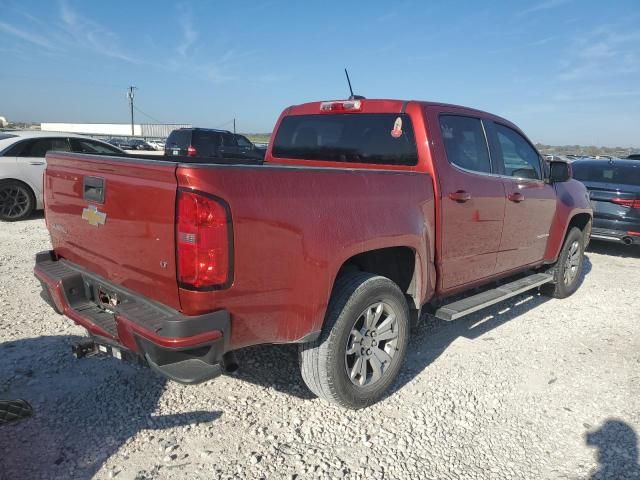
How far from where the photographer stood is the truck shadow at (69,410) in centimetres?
246

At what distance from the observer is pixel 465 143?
3.81m

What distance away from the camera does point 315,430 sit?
284 centimetres

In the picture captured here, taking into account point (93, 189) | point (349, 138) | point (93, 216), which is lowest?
point (93, 216)

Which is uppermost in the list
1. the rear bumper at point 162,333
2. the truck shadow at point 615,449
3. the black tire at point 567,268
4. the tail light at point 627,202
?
the tail light at point 627,202

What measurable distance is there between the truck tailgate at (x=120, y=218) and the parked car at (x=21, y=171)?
589 centimetres

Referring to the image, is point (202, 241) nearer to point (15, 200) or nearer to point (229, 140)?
point (15, 200)

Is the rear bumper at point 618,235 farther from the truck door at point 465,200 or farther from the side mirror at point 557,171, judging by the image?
the truck door at point 465,200

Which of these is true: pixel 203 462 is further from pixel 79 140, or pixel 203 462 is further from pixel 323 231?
pixel 79 140

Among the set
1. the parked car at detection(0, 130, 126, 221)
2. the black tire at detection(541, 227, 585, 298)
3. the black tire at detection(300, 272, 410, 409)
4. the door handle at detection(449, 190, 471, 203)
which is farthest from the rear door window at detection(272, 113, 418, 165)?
the parked car at detection(0, 130, 126, 221)

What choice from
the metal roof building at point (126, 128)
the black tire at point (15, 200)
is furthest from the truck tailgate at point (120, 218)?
the metal roof building at point (126, 128)

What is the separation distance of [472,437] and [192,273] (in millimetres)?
1941

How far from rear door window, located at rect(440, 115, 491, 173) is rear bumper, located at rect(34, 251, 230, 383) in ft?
7.32

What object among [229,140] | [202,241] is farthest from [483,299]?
[229,140]

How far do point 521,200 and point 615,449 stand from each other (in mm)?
2160
